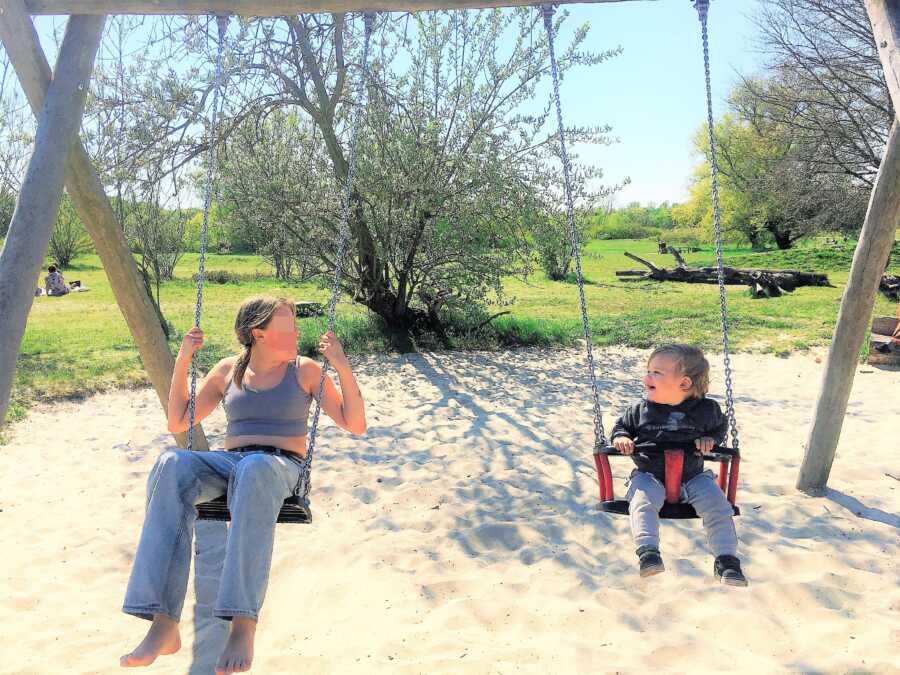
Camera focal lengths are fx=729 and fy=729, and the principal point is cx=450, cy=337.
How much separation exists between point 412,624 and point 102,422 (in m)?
4.19

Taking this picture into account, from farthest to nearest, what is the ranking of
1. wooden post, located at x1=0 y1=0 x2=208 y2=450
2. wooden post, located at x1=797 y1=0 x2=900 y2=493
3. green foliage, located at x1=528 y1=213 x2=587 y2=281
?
green foliage, located at x1=528 y1=213 x2=587 y2=281, wooden post, located at x1=797 y1=0 x2=900 y2=493, wooden post, located at x1=0 y1=0 x2=208 y2=450

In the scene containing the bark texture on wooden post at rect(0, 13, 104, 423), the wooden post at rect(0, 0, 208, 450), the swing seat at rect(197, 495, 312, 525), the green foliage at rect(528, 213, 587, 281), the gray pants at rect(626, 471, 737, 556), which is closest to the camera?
the swing seat at rect(197, 495, 312, 525)

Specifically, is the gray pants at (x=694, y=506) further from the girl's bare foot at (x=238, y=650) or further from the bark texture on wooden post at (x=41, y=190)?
the bark texture on wooden post at (x=41, y=190)

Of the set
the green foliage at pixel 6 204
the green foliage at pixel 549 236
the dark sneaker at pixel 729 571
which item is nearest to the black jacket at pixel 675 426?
the dark sneaker at pixel 729 571

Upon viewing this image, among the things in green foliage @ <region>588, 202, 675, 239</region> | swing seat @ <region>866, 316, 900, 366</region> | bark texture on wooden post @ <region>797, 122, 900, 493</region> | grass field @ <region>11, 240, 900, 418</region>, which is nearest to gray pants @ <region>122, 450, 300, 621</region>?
bark texture on wooden post @ <region>797, 122, 900, 493</region>

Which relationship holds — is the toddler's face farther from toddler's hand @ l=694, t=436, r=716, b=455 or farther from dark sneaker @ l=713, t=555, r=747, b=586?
dark sneaker @ l=713, t=555, r=747, b=586

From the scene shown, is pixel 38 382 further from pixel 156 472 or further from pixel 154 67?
pixel 156 472

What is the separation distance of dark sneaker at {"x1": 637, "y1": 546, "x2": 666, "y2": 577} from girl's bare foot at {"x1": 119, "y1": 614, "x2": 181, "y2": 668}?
1.60 meters

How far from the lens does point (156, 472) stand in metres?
2.49

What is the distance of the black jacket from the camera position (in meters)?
2.95

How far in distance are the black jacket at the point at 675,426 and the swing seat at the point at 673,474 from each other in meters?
0.08

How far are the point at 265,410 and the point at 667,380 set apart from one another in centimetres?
160

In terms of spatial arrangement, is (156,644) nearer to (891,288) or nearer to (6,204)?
(891,288)

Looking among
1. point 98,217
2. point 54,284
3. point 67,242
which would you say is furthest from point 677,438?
point 67,242
